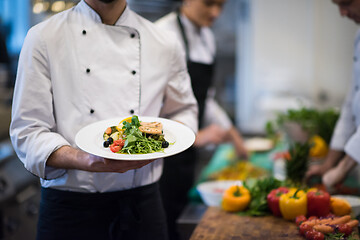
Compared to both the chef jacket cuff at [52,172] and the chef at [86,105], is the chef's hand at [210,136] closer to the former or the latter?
the chef at [86,105]

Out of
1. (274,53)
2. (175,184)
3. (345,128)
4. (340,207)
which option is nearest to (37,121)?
(340,207)

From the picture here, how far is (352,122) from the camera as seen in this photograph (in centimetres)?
244

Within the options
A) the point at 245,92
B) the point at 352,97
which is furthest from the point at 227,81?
the point at 352,97

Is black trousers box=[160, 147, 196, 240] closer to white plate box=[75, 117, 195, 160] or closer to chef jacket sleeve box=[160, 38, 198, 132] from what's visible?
chef jacket sleeve box=[160, 38, 198, 132]

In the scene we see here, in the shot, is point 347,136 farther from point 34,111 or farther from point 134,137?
point 34,111

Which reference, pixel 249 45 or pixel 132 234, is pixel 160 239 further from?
pixel 249 45

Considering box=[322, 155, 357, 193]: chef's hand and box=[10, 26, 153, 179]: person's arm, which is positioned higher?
box=[10, 26, 153, 179]: person's arm

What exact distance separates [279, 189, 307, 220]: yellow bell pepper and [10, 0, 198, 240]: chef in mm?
524

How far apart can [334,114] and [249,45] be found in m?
2.81

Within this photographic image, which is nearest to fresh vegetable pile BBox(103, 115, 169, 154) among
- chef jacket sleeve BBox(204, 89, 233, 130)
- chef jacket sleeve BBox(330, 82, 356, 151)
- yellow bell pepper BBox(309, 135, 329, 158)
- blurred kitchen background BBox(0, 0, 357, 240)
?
chef jacket sleeve BBox(330, 82, 356, 151)

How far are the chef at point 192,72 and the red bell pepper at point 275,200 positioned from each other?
800mm

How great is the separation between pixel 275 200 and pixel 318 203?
0.59ft

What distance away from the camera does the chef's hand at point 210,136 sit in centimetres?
309

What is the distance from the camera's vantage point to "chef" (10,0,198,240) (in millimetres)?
1509
